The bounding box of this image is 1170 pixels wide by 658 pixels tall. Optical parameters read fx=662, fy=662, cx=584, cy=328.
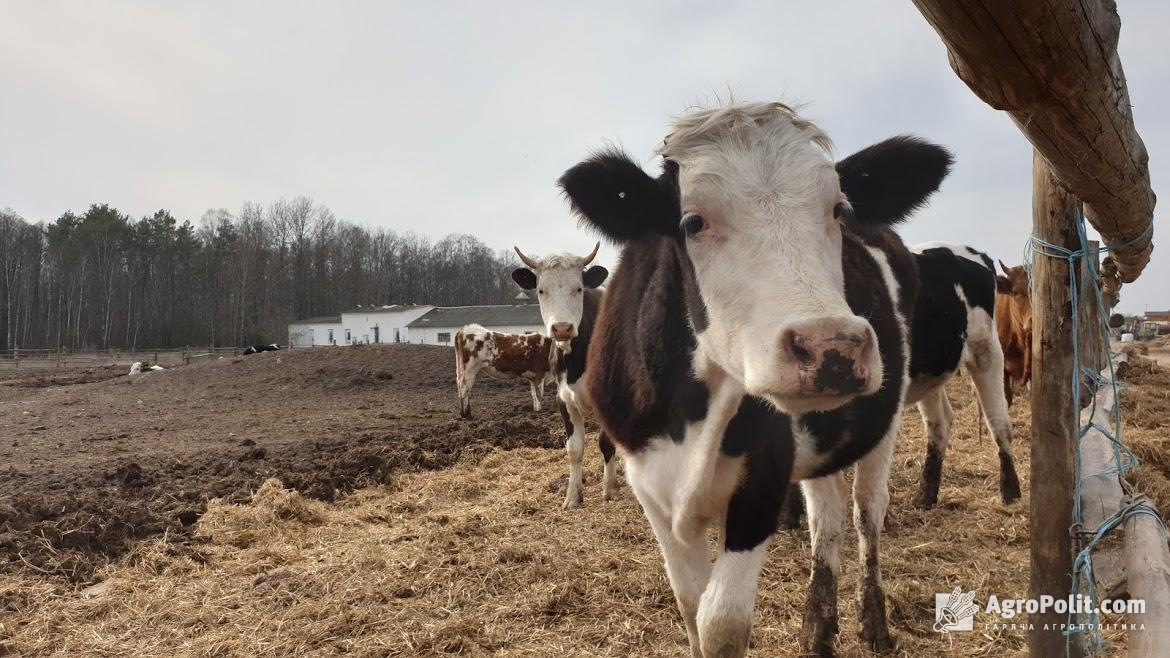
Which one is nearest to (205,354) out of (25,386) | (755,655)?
(25,386)

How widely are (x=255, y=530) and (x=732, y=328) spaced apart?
553 cm

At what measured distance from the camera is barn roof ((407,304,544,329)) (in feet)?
182

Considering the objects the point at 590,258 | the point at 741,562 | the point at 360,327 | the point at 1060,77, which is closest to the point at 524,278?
the point at 590,258

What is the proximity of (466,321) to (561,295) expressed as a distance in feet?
171

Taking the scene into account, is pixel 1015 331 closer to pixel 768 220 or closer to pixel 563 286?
pixel 563 286

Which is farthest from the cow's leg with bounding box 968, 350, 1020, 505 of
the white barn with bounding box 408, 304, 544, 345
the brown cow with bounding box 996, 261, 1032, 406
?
the white barn with bounding box 408, 304, 544, 345

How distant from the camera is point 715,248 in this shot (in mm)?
2303

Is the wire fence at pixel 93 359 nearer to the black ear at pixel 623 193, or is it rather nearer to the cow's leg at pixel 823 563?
the cow's leg at pixel 823 563

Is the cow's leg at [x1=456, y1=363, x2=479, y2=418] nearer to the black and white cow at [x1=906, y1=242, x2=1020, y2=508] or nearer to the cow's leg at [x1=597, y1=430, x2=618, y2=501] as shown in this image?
the cow's leg at [x1=597, y1=430, x2=618, y2=501]

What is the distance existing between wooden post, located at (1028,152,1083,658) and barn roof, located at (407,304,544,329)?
51852 mm

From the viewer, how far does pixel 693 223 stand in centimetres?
237

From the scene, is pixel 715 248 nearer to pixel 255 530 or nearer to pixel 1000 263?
pixel 255 530

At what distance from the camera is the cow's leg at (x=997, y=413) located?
608 cm

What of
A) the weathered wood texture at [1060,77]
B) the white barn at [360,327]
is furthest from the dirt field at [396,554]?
the white barn at [360,327]
